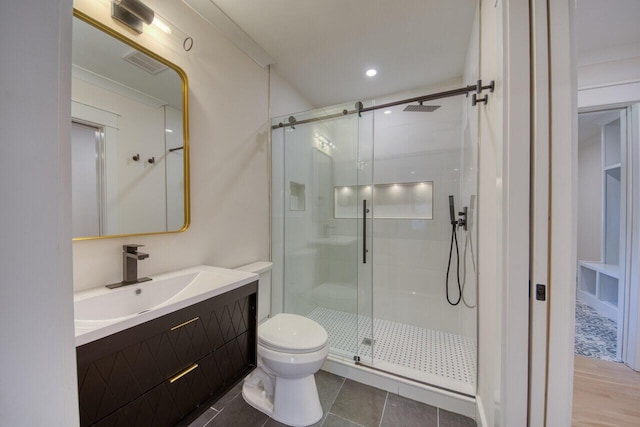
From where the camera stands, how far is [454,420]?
4.63ft

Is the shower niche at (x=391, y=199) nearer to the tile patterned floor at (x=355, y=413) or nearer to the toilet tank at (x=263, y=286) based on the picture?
the toilet tank at (x=263, y=286)

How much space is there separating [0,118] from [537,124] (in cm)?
131

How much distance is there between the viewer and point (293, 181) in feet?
7.73

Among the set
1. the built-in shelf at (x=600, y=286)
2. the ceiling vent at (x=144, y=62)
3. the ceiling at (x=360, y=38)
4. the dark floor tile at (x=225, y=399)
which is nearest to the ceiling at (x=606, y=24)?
the ceiling at (x=360, y=38)

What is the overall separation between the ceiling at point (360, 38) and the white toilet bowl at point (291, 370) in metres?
2.06

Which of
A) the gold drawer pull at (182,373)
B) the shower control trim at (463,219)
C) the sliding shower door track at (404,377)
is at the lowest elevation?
the sliding shower door track at (404,377)

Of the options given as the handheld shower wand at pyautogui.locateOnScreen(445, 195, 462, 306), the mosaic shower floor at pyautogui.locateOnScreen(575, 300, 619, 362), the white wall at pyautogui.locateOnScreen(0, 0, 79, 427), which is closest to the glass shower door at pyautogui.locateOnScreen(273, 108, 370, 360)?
the handheld shower wand at pyautogui.locateOnScreen(445, 195, 462, 306)

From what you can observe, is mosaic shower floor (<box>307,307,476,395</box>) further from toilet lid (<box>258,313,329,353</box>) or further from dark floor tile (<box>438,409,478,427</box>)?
toilet lid (<box>258,313,329,353</box>)

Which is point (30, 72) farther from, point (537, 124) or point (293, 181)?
point (293, 181)

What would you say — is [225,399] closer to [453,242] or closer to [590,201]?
[453,242]

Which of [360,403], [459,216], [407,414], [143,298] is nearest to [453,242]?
[459,216]

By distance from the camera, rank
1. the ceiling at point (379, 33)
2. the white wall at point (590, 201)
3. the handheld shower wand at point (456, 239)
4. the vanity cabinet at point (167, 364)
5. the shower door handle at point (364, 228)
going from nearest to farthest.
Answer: the vanity cabinet at point (167, 364) < the ceiling at point (379, 33) < the handheld shower wand at point (456, 239) < the shower door handle at point (364, 228) < the white wall at point (590, 201)

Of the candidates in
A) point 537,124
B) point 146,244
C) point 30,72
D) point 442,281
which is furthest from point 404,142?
point 30,72

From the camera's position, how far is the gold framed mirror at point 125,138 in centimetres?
103
